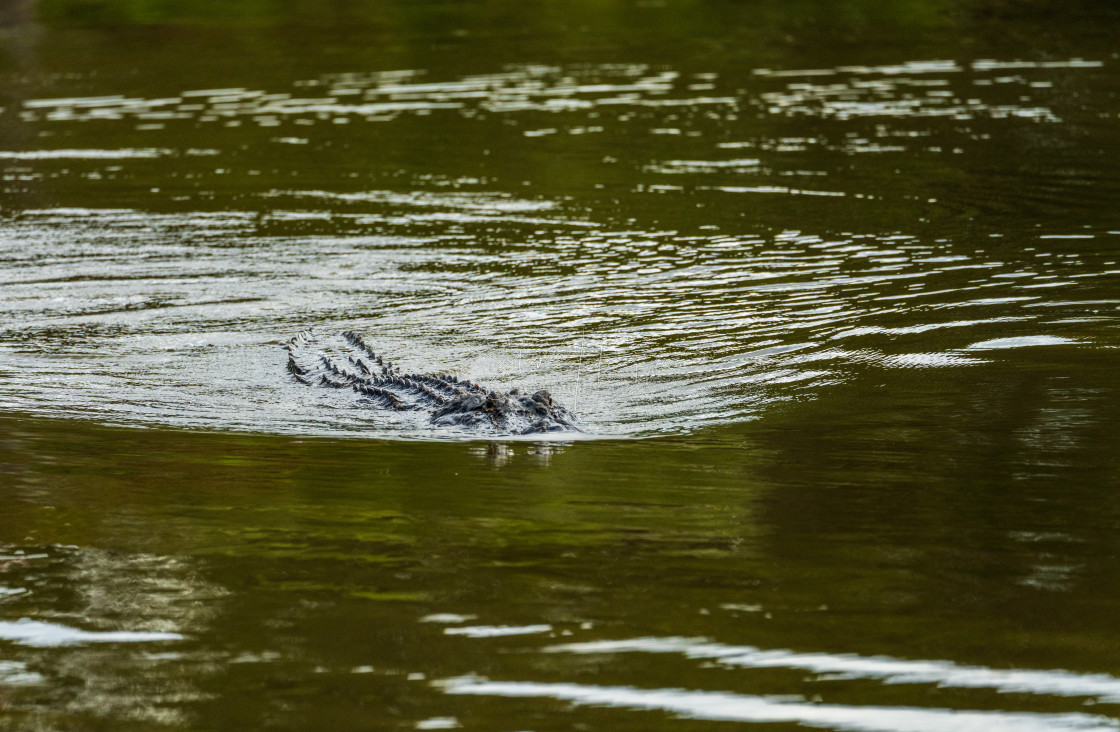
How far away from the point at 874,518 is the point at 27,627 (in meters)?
3.83

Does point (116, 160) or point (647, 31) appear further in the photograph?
point (647, 31)

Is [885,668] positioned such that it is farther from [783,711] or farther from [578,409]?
[578,409]

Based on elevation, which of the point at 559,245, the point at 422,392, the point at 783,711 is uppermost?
the point at 559,245

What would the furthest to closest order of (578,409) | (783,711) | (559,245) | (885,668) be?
(559,245) < (578,409) < (885,668) < (783,711)

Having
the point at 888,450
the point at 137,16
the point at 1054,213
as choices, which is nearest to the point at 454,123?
the point at 1054,213

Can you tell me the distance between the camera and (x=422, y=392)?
31.3ft

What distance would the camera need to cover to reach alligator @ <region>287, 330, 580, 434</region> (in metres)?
8.90

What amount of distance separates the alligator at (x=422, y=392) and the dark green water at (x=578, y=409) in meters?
0.18

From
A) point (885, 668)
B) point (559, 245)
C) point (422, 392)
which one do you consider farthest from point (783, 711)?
point (559, 245)

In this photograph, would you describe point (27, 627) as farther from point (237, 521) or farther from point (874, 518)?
point (874, 518)

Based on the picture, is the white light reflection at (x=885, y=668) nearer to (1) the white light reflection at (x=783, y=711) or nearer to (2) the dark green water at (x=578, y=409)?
(2) the dark green water at (x=578, y=409)

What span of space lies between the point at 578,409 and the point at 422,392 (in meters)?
1.04

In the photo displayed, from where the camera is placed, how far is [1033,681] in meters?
5.03

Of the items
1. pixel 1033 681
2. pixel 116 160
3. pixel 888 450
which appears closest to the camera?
pixel 1033 681
